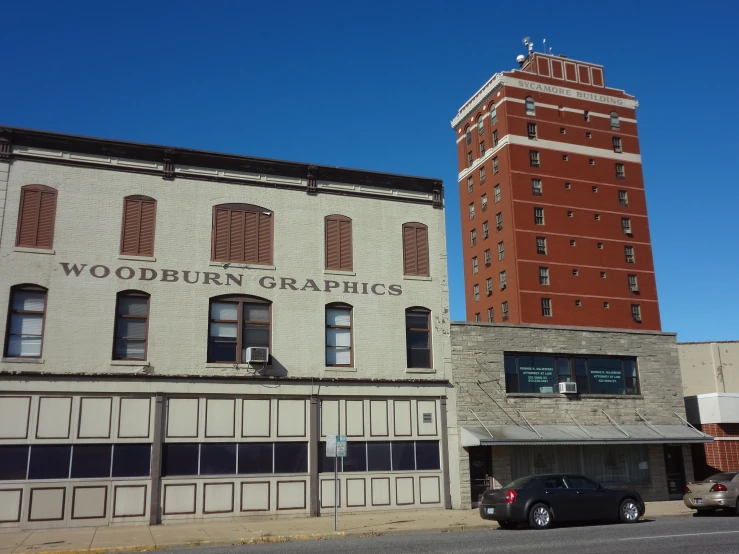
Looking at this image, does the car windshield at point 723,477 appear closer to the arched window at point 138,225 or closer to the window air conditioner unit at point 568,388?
the window air conditioner unit at point 568,388

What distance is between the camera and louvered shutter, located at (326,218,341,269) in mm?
25406

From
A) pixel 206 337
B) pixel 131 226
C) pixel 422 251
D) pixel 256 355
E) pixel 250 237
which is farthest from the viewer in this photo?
pixel 422 251

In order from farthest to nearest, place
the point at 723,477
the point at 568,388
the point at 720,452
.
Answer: the point at 720,452
the point at 568,388
the point at 723,477

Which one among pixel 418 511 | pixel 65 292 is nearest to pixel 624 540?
pixel 418 511

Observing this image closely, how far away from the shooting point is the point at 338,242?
2572 centimetres

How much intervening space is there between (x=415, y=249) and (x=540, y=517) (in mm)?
11165

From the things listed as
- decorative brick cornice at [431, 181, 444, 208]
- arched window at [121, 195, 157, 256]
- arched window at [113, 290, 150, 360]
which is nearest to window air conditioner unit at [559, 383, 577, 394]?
decorative brick cornice at [431, 181, 444, 208]

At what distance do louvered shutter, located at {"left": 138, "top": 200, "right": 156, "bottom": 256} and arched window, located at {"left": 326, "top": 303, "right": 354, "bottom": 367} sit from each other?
6259mm

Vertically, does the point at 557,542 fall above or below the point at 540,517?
below

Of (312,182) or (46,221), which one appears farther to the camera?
(312,182)

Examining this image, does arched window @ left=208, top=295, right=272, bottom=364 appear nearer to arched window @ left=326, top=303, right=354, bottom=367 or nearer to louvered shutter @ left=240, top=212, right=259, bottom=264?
louvered shutter @ left=240, top=212, right=259, bottom=264

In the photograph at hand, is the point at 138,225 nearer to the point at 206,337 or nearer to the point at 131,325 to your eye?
the point at 131,325

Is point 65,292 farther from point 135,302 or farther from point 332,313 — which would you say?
point 332,313

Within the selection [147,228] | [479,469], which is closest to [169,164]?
[147,228]
